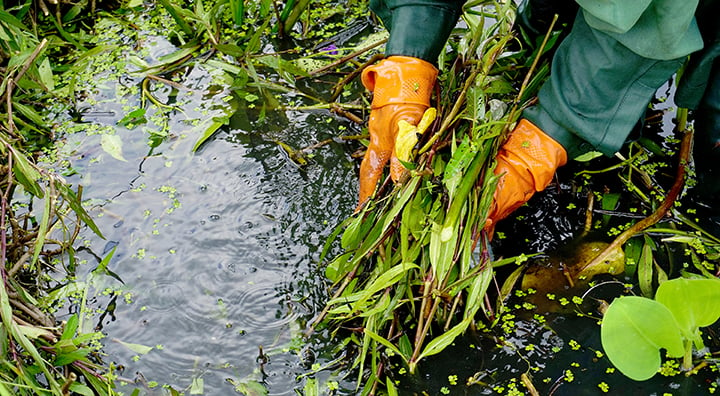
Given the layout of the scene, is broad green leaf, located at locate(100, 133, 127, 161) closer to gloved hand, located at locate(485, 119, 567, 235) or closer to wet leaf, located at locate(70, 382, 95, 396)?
wet leaf, located at locate(70, 382, 95, 396)

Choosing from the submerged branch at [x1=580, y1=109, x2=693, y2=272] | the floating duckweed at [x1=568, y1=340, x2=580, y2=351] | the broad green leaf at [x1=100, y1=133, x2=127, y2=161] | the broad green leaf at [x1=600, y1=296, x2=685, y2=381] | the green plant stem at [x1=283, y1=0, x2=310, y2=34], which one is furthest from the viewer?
the green plant stem at [x1=283, y1=0, x2=310, y2=34]

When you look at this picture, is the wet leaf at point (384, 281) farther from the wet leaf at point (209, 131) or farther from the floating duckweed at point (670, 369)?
the wet leaf at point (209, 131)

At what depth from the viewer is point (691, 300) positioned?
5.27ft

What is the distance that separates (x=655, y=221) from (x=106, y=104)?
1989mm

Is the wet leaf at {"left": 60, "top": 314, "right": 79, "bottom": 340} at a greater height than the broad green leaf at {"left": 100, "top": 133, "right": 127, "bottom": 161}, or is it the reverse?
the wet leaf at {"left": 60, "top": 314, "right": 79, "bottom": 340}

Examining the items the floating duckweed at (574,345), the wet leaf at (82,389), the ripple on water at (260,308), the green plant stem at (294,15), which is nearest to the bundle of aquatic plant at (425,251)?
the ripple on water at (260,308)

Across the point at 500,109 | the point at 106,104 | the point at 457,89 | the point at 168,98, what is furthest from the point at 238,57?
the point at 500,109

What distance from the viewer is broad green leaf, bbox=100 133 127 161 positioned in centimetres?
252

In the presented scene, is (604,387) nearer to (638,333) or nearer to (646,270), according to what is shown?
(638,333)

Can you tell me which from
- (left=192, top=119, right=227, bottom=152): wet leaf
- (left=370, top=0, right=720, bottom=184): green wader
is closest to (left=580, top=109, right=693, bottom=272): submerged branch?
(left=370, top=0, right=720, bottom=184): green wader

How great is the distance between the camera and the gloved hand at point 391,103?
212cm

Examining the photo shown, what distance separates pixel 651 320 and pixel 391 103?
952mm

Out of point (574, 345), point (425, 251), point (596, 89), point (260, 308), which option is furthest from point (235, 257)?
point (596, 89)

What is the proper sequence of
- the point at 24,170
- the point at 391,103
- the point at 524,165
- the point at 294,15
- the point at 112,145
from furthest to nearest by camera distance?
the point at 294,15
the point at 112,145
the point at 391,103
the point at 524,165
the point at 24,170
